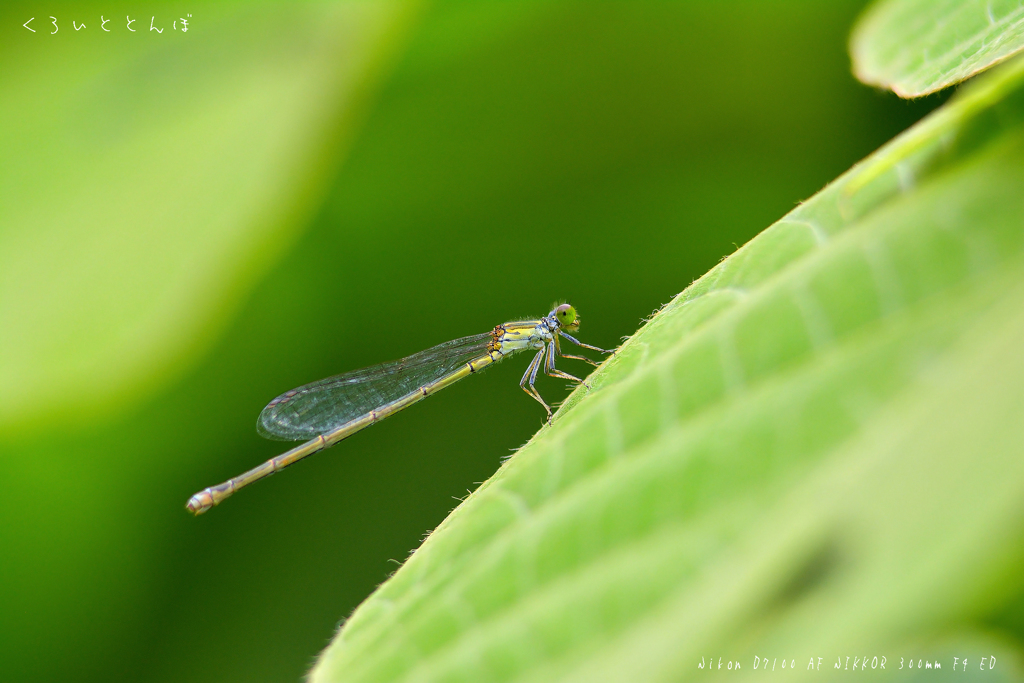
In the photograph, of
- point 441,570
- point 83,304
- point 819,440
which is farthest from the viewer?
point 83,304

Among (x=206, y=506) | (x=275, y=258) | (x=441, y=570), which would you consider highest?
(x=275, y=258)

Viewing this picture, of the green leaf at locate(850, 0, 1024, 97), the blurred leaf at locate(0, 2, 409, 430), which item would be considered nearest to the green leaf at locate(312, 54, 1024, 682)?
the green leaf at locate(850, 0, 1024, 97)

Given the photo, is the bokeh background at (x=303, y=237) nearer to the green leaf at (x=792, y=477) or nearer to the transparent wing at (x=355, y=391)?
the transparent wing at (x=355, y=391)

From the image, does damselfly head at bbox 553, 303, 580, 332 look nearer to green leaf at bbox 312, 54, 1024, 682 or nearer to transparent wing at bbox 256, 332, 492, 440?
transparent wing at bbox 256, 332, 492, 440

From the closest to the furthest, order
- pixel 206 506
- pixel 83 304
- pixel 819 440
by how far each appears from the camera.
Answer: pixel 819 440 < pixel 83 304 < pixel 206 506

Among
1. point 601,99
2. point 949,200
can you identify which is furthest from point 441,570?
point 601,99

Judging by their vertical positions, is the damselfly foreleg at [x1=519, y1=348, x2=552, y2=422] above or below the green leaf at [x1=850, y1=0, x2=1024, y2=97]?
above

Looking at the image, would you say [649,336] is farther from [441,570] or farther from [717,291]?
[441,570]
